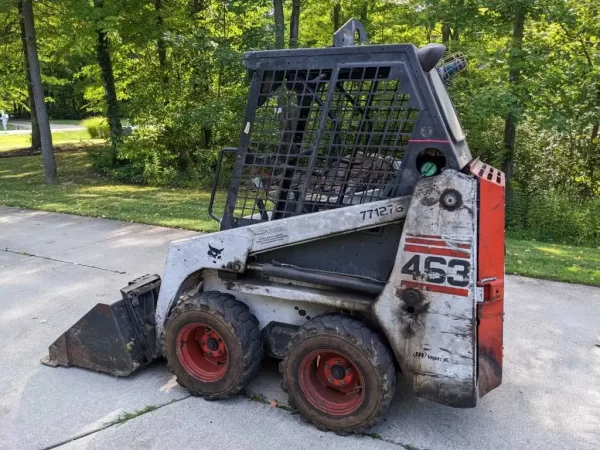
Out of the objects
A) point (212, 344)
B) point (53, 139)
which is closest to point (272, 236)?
point (212, 344)

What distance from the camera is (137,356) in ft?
12.5

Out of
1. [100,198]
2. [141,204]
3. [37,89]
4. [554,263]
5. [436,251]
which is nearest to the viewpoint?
[436,251]

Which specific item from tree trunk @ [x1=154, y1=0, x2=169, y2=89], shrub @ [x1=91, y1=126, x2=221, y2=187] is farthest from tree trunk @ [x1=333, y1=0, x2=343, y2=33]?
shrub @ [x1=91, y1=126, x2=221, y2=187]

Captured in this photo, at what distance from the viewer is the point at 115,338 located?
12.3 ft

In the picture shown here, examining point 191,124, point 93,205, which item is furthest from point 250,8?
point 93,205

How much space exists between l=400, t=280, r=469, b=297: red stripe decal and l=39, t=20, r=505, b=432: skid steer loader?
0.04ft

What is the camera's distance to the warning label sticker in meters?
3.27

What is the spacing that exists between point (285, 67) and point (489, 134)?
1013 cm

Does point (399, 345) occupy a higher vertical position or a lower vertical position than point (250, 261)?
lower

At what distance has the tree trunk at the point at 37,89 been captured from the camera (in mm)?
13133

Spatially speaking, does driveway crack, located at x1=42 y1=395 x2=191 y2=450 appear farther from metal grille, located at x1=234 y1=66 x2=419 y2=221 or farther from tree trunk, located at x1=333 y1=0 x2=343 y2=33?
tree trunk, located at x1=333 y1=0 x2=343 y2=33

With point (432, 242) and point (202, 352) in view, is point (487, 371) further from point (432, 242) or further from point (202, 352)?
point (202, 352)

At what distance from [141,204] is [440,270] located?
9.09m

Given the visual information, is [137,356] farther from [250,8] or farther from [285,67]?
[250,8]
